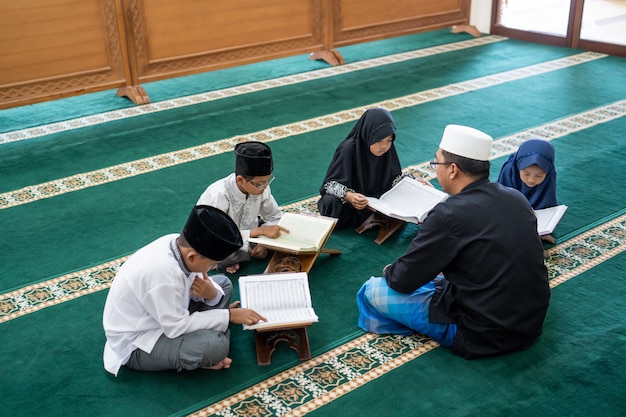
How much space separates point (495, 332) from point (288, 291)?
808 millimetres

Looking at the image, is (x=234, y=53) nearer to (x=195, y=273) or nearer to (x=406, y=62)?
(x=406, y=62)

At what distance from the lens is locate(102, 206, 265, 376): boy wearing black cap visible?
2.32 meters

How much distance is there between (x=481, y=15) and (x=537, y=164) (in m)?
5.02

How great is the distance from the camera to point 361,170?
3.58m

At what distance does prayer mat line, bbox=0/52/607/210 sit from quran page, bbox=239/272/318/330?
1.92 m

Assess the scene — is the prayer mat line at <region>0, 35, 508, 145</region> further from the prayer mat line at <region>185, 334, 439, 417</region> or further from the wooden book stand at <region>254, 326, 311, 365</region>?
the prayer mat line at <region>185, 334, 439, 417</region>

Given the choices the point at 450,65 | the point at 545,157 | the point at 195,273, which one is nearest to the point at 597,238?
the point at 545,157

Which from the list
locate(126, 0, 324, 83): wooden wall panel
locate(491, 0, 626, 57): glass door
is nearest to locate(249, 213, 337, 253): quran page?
locate(126, 0, 324, 83): wooden wall panel

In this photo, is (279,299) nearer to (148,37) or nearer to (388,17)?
(148,37)

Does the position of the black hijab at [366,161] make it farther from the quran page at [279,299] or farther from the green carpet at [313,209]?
the quran page at [279,299]

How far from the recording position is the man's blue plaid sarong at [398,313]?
8.78ft

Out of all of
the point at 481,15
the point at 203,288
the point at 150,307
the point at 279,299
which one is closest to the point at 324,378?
the point at 279,299

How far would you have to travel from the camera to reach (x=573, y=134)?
16.0ft

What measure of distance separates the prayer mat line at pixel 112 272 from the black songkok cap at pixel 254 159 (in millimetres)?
862
